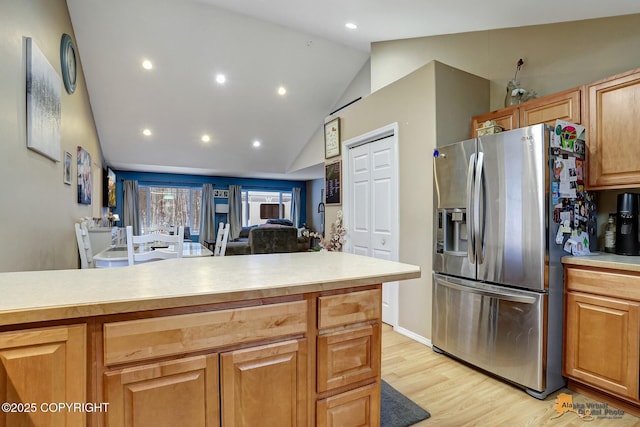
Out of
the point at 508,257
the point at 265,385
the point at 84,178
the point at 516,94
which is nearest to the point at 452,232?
the point at 508,257

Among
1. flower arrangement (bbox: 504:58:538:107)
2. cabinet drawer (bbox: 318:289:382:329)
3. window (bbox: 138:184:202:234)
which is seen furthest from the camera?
window (bbox: 138:184:202:234)

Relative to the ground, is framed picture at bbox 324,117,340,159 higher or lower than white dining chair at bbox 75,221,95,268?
higher

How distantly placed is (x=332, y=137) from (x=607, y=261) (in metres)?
3.12

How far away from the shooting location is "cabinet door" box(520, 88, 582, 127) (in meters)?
2.23

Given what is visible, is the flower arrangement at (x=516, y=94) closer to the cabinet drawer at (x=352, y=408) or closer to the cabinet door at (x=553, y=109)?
the cabinet door at (x=553, y=109)

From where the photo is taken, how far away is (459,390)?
2.07 m

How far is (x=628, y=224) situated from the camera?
205 cm

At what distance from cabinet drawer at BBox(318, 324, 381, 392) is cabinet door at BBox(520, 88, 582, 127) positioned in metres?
1.97

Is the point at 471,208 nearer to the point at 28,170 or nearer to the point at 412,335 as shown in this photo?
the point at 412,335

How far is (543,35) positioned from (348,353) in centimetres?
321

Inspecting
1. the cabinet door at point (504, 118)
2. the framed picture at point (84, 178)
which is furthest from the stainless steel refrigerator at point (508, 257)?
the framed picture at point (84, 178)

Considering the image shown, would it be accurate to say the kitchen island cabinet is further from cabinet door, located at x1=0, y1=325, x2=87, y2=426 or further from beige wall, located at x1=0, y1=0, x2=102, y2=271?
beige wall, located at x1=0, y1=0, x2=102, y2=271

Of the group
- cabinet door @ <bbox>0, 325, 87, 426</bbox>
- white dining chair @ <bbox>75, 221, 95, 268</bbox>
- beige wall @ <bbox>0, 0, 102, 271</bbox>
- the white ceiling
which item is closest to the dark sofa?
the white ceiling

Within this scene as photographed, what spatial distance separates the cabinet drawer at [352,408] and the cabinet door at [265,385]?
0.09 metres
